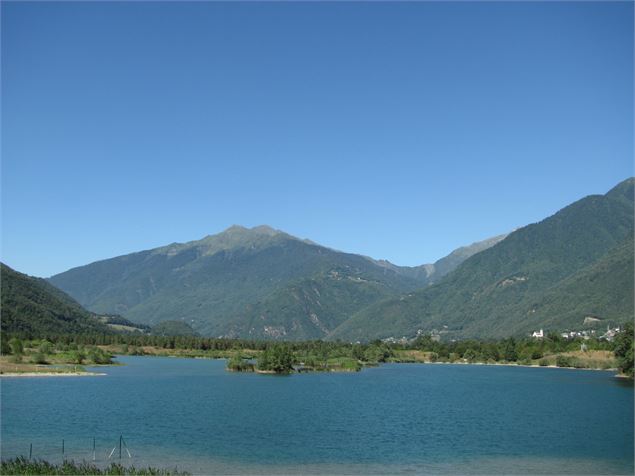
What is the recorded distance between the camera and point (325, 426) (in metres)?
66.1

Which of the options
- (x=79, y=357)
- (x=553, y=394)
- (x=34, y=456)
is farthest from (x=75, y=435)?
(x=79, y=357)

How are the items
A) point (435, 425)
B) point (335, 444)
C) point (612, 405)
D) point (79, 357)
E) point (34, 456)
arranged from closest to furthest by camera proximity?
point (34, 456) → point (335, 444) → point (435, 425) → point (612, 405) → point (79, 357)

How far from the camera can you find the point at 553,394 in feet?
337

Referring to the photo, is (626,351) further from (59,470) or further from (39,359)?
(59,470)

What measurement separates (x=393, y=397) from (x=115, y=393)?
40.7m

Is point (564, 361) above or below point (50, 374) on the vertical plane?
below

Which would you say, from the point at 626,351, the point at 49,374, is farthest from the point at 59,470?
the point at 626,351

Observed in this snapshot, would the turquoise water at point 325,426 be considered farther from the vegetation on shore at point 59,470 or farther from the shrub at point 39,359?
the shrub at point 39,359

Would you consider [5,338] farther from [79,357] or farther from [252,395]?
[252,395]

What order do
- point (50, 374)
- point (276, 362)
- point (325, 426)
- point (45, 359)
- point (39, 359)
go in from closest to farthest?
point (325, 426) → point (50, 374) → point (39, 359) → point (45, 359) → point (276, 362)

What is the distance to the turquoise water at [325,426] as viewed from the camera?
4875 cm

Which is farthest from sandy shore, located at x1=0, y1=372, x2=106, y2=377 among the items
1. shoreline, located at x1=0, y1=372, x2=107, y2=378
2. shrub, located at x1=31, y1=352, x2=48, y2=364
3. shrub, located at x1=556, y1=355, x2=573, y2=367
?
shrub, located at x1=556, y1=355, x2=573, y2=367

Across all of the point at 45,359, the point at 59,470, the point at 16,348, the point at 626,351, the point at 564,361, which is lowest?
the point at 564,361

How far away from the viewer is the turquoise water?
48.8m
